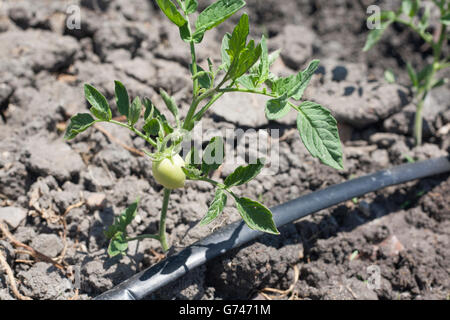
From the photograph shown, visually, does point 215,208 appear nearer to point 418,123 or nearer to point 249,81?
point 249,81

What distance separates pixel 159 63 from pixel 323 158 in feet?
4.27

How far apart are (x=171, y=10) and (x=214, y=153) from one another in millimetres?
424

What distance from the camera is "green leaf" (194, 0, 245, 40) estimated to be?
1.12 m

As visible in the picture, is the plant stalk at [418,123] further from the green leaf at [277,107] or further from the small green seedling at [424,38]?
the green leaf at [277,107]

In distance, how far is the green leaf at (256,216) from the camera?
4.05 feet

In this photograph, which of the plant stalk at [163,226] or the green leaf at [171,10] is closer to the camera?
the green leaf at [171,10]

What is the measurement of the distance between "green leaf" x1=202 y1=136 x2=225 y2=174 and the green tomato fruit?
8 cm

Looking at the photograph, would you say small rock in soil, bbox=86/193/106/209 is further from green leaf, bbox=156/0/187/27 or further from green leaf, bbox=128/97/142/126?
green leaf, bbox=156/0/187/27

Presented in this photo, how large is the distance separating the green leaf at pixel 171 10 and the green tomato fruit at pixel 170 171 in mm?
397

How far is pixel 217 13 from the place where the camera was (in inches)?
45.6

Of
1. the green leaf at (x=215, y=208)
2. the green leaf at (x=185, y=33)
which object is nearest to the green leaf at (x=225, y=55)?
the green leaf at (x=185, y=33)

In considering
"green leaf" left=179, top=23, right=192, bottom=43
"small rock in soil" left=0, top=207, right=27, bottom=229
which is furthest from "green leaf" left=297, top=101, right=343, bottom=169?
"small rock in soil" left=0, top=207, right=27, bottom=229

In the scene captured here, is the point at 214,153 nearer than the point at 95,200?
Yes

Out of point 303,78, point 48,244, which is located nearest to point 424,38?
point 303,78
